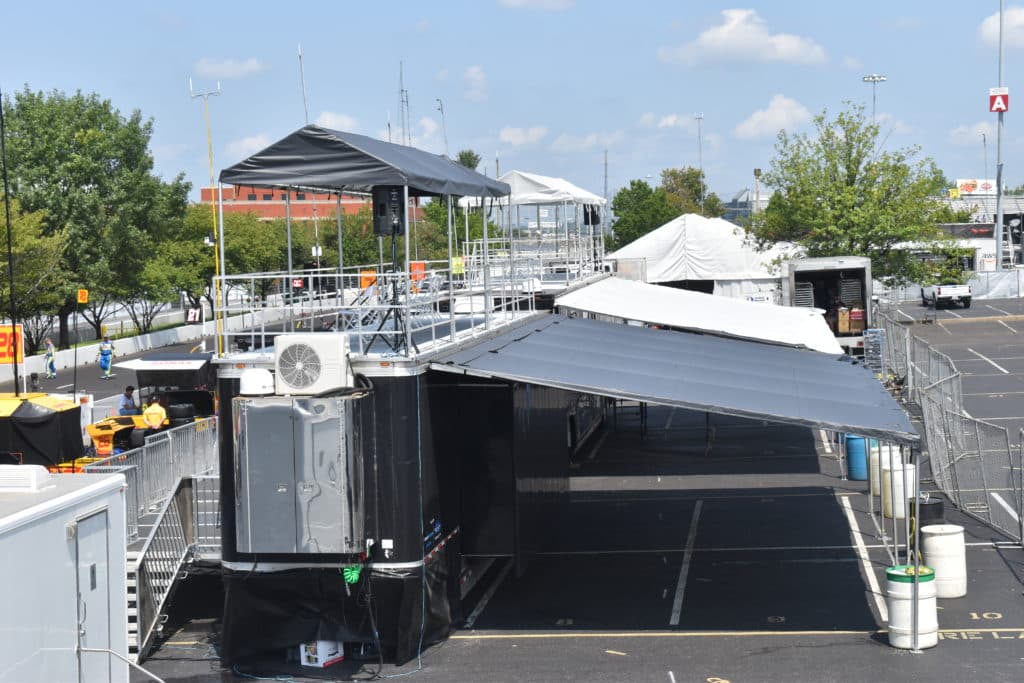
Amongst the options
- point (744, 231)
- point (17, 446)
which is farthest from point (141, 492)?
point (744, 231)

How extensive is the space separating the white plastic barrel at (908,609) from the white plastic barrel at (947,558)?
1.74m

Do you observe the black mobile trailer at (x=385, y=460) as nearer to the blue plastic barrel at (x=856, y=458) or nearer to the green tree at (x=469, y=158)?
the blue plastic barrel at (x=856, y=458)

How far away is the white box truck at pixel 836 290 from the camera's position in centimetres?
3547

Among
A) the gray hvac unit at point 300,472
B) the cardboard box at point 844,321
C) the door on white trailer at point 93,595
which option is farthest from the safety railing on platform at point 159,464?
the cardboard box at point 844,321

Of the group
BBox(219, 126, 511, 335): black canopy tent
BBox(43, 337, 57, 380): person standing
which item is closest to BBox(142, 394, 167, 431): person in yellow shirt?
BBox(219, 126, 511, 335): black canopy tent

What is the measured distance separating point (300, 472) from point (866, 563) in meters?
8.55

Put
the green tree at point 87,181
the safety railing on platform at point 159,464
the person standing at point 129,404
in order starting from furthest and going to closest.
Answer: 1. the green tree at point 87,181
2. the person standing at point 129,404
3. the safety railing on platform at point 159,464

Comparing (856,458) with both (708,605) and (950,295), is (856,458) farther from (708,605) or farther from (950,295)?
(950,295)

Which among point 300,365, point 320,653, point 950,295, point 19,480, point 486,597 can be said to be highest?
point 300,365

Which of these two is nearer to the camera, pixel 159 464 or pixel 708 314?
pixel 159 464

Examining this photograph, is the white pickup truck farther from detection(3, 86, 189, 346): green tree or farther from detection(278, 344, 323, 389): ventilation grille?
detection(278, 344, 323, 389): ventilation grille

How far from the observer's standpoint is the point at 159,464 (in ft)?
59.5

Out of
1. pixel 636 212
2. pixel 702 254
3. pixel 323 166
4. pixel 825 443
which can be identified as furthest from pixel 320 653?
pixel 636 212

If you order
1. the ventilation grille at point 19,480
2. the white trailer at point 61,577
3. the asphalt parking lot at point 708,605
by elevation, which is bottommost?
the asphalt parking lot at point 708,605
